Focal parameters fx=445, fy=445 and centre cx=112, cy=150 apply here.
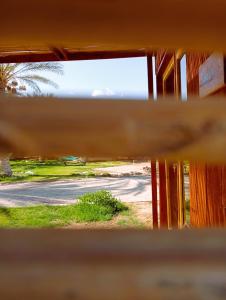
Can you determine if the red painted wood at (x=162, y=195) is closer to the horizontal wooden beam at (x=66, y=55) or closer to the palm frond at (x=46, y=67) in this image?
the horizontal wooden beam at (x=66, y=55)

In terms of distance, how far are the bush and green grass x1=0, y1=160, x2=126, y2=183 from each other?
2.79 m

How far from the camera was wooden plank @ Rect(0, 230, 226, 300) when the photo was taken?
689 millimetres

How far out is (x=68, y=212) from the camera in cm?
987

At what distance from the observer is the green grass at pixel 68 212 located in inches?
357

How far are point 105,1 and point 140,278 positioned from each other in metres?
0.48

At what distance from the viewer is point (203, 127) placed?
0.79 metres

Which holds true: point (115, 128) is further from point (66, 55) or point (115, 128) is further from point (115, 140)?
point (66, 55)

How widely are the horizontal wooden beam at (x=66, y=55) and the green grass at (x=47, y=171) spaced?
7514 mm

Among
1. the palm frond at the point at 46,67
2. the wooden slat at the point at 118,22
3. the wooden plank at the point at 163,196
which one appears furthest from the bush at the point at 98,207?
the wooden slat at the point at 118,22

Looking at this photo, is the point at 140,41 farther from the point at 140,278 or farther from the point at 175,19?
the point at 140,278

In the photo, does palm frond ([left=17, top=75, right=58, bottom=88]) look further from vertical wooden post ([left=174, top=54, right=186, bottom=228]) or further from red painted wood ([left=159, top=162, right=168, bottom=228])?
vertical wooden post ([left=174, top=54, right=186, bottom=228])

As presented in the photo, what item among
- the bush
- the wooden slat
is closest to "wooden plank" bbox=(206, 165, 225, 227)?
the wooden slat

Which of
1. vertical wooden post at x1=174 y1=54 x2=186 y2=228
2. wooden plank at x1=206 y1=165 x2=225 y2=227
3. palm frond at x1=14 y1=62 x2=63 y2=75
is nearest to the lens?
wooden plank at x1=206 y1=165 x2=225 y2=227

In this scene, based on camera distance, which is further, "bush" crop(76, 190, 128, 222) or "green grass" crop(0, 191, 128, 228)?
"bush" crop(76, 190, 128, 222)
